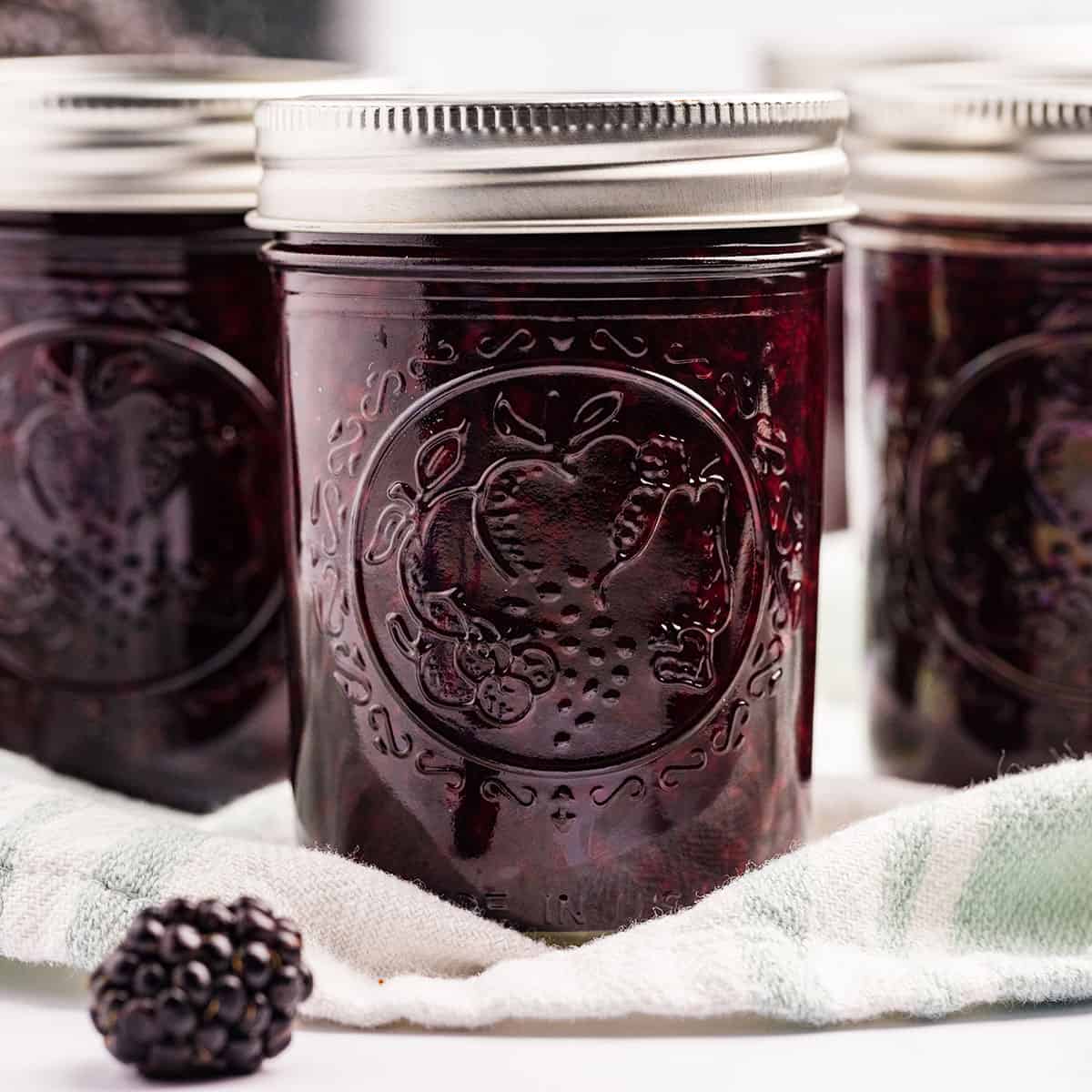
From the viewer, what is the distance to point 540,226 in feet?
3.37

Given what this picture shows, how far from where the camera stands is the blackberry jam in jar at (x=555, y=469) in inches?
40.8

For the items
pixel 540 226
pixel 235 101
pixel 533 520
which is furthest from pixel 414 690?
pixel 235 101

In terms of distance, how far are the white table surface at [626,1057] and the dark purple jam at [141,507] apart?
308 millimetres

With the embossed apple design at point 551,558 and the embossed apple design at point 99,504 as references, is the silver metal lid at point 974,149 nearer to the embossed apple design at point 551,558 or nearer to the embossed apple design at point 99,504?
the embossed apple design at point 551,558

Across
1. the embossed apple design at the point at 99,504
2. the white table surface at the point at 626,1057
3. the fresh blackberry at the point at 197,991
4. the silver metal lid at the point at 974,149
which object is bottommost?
the white table surface at the point at 626,1057

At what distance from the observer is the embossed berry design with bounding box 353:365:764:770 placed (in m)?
1.05

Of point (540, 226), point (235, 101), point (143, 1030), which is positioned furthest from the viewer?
point (235, 101)

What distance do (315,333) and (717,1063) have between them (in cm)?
44

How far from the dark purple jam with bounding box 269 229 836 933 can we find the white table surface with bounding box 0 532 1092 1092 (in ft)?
0.40

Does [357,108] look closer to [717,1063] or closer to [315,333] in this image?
[315,333]

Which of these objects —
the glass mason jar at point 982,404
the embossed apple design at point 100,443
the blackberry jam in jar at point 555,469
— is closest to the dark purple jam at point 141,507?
the embossed apple design at point 100,443

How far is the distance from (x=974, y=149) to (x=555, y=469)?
394mm

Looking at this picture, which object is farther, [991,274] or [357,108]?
[991,274]

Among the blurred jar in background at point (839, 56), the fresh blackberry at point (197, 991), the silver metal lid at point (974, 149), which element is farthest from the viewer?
the blurred jar in background at point (839, 56)
